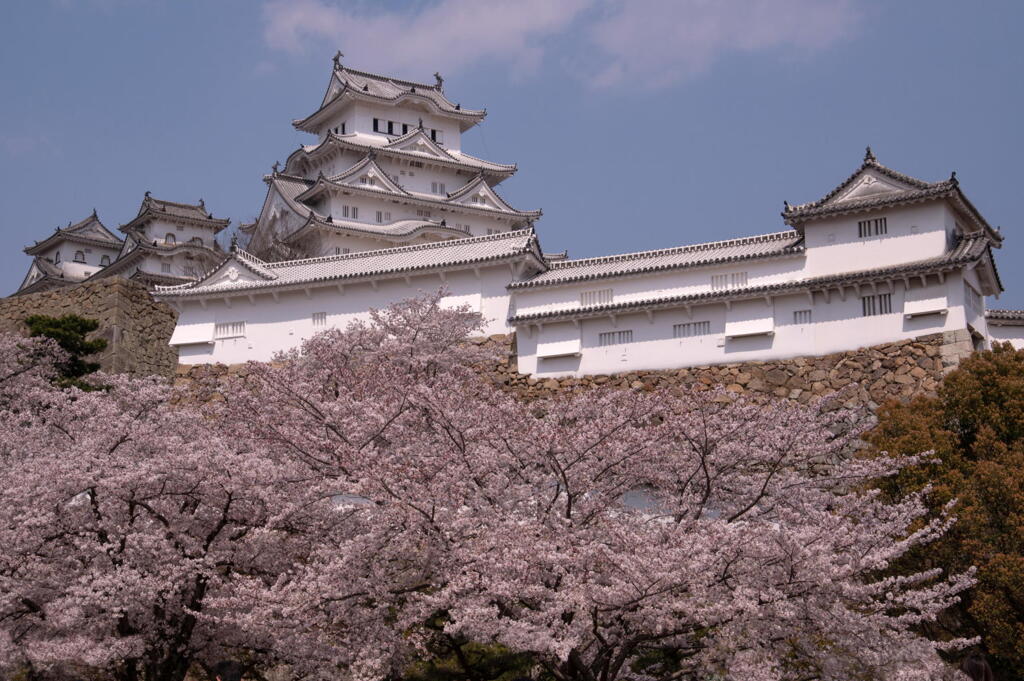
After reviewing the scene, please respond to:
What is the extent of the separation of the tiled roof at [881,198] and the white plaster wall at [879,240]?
10.3 inches

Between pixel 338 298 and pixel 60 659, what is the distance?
15998mm

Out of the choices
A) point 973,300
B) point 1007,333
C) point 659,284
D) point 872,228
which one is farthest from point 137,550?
point 1007,333

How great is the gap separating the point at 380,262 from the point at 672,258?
7.60 metres

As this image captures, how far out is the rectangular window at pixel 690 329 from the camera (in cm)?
2350

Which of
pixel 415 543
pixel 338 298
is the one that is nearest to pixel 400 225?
pixel 338 298

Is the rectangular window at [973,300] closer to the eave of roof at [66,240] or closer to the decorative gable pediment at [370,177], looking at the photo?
the decorative gable pediment at [370,177]

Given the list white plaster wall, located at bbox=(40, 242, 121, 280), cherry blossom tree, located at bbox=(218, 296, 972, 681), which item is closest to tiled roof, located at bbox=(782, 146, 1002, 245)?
cherry blossom tree, located at bbox=(218, 296, 972, 681)

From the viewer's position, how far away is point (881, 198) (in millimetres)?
22703

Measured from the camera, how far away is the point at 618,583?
10695 millimetres

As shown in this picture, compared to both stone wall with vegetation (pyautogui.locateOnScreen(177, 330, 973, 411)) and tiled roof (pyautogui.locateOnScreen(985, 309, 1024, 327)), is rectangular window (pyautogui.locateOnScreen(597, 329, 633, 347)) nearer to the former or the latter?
stone wall with vegetation (pyautogui.locateOnScreen(177, 330, 973, 411))

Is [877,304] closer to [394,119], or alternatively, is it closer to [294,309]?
[294,309]

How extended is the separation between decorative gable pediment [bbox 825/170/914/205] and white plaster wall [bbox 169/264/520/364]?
306 inches

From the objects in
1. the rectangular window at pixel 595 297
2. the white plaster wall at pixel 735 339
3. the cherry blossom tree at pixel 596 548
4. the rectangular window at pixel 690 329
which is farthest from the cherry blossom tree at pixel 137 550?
the rectangular window at pixel 595 297

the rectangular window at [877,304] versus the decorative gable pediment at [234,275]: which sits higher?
the decorative gable pediment at [234,275]
